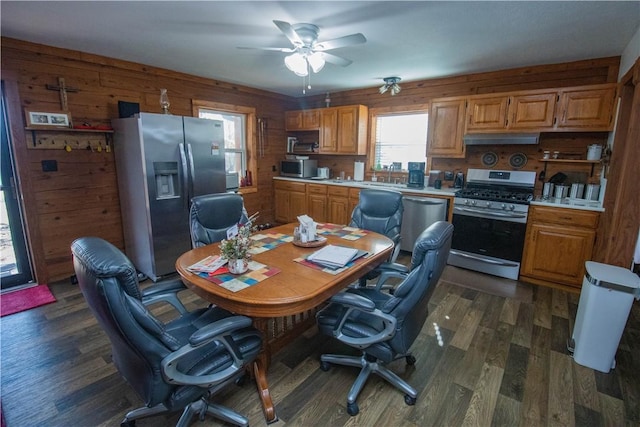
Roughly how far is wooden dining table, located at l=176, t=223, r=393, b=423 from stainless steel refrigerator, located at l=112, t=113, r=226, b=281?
1.49 metres

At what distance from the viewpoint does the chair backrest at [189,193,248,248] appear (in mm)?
2402

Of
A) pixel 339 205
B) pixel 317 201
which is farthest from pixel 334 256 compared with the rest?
pixel 317 201

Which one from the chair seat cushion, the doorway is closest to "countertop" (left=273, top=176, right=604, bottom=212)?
the chair seat cushion

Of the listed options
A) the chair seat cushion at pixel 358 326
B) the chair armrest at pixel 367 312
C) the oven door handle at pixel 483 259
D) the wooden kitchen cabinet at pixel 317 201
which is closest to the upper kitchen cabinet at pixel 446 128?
the oven door handle at pixel 483 259

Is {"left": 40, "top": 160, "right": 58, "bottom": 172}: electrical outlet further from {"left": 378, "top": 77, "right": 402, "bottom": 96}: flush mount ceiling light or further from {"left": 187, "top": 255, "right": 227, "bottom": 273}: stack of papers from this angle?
{"left": 378, "top": 77, "right": 402, "bottom": 96}: flush mount ceiling light

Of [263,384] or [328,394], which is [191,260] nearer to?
[263,384]

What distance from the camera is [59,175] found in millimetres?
3184

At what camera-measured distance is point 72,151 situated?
3225mm

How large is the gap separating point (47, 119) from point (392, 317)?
364cm

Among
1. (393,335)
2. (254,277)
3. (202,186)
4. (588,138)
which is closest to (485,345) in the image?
(393,335)

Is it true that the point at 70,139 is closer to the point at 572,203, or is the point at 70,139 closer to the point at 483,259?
the point at 483,259

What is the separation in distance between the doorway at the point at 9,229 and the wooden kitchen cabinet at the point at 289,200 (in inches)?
132

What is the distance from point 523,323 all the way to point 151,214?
3652 millimetres

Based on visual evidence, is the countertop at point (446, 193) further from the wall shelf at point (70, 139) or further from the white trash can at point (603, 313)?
the wall shelf at point (70, 139)
